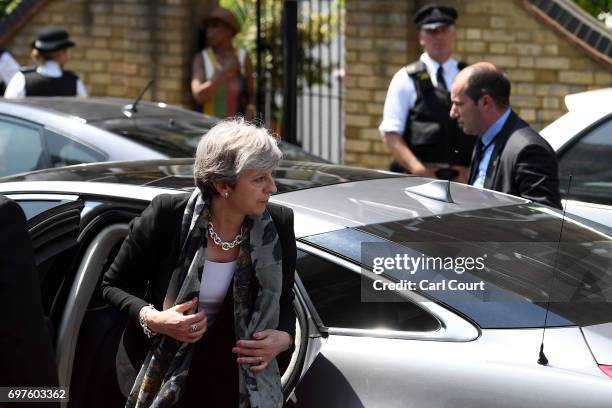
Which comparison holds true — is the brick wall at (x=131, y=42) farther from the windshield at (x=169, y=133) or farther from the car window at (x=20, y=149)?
the car window at (x=20, y=149)

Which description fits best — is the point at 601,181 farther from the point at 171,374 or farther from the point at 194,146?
the point at 171,374

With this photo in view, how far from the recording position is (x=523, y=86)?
28.3ft

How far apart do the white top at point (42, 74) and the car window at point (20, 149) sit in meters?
1.83

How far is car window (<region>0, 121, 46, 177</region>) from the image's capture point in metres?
6.36

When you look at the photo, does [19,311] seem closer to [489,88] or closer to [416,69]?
[489,88]

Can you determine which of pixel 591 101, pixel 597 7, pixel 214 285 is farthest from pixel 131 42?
pixel 214 285

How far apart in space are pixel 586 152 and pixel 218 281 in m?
2.57

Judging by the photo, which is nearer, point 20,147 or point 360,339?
point 360,339

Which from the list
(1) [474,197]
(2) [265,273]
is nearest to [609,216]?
(1) [474,197]

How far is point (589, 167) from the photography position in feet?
17.8

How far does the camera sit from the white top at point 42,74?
27.2ft

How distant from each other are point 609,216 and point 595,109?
0.61 metres

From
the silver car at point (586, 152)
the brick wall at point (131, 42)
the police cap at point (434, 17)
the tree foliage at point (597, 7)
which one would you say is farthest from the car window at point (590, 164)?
the brick wall at point (131, 42)

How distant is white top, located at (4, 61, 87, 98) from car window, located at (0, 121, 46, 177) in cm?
183
